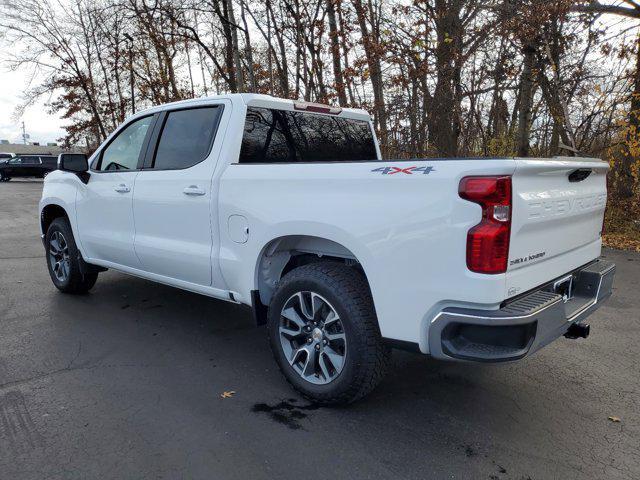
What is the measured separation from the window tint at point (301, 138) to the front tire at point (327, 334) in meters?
1.21

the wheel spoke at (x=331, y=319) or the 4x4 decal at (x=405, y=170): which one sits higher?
the 4x4 decal at (x=405, y=170)

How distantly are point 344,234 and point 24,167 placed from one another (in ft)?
117

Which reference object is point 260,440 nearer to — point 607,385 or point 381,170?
point 381,170

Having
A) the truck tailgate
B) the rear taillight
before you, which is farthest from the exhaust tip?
the rear taillight

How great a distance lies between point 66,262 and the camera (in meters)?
5.63

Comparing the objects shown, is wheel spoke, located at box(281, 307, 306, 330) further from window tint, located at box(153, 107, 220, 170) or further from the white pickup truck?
→ window tint, located at box(153, 107, 220, 170)

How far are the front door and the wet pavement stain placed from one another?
7.08ft

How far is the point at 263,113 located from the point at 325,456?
2566mm

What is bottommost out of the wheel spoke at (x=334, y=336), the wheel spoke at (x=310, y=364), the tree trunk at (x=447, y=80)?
the wheel spoke at (x=310, y=364)

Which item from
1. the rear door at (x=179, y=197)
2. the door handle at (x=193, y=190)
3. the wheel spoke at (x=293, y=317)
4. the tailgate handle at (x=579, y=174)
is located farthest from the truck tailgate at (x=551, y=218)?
the door handle at (x=193, y=190)

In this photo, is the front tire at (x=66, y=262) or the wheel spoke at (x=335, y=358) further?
the front tire at (x=66, y=262)

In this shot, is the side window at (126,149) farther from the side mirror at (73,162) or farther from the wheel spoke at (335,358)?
the wheel spoke at (335,358)

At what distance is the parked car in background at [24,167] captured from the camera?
105 feet

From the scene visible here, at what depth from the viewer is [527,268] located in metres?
2.59
